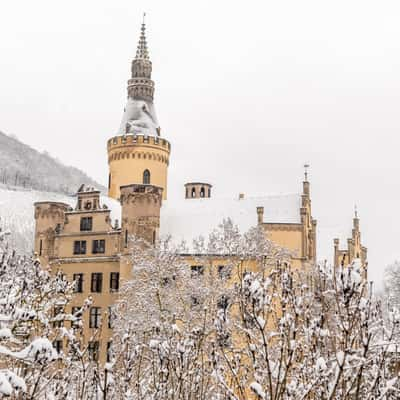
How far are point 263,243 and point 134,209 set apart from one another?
31.5ft

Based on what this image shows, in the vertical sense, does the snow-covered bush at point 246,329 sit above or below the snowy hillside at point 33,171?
below

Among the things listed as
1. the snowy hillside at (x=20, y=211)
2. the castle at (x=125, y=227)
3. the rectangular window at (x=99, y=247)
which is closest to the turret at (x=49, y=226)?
the castle at (x=125, y=227)

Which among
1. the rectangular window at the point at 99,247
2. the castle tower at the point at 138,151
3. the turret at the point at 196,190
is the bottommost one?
the rectangular window at the point at 99,247

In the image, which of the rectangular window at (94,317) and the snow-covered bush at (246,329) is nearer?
the snow-covered bush at (246,329)

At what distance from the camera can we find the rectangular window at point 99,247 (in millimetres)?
46188

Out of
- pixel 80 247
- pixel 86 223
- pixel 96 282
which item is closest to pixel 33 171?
pixel 86 223

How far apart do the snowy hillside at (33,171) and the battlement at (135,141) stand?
67.7 meters

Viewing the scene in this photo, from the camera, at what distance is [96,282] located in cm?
4575

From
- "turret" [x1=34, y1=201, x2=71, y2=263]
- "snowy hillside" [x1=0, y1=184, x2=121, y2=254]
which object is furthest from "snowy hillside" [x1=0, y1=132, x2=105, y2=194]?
"turret" [x1=34, y1=201, x2=71, y2=263]

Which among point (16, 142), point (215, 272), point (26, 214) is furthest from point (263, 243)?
point (16, 142)

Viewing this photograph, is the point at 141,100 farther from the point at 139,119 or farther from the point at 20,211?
the point at 20,211

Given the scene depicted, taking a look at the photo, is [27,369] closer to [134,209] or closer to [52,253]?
[134,209]

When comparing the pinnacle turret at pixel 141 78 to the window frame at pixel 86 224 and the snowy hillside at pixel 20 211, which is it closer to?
the window frame at pixel 86 224

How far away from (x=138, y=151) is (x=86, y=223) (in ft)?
30.3
